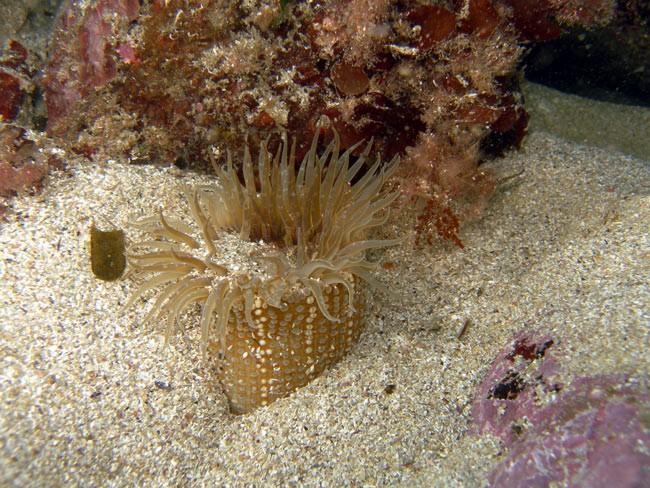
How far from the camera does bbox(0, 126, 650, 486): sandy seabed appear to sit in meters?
2.30

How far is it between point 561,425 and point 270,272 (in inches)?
60.0

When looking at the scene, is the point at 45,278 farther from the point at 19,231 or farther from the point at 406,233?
the point at 406,233

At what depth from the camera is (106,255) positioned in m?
3.02

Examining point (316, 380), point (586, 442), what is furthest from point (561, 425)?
point (316, 380)

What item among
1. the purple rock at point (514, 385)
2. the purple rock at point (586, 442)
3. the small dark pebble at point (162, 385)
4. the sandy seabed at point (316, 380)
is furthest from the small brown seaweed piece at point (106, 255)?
→ the purple rock at point (586, 442)

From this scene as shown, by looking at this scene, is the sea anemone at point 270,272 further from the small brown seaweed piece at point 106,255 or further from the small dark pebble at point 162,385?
the small dark pebble at point 162,385

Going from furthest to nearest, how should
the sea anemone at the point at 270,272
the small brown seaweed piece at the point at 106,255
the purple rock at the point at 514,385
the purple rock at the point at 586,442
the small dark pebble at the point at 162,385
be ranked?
the small brown seaweed piece at the point at 106,255, the small dark pebble at the point at 162,385, the sea anemone at the point at 270,272, the purple rock at the point at 514,385, the purple rock at the point at 586,442

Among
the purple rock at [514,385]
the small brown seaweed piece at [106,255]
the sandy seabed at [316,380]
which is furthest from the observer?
the small brown seaweed piece at [106,255]

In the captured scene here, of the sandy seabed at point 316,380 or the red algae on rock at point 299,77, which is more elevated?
the red algae on rock at point 299,77

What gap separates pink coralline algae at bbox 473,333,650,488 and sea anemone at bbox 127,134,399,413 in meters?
0.95

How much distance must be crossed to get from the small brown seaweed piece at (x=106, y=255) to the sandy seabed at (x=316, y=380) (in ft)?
0.22

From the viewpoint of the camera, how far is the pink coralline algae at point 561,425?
1617mm

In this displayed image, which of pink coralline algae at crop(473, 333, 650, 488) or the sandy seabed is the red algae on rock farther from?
pink coralline algae at crop(473, 333, 650, 488)

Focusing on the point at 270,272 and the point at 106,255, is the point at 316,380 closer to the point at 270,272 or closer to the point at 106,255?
the point at 270,272
